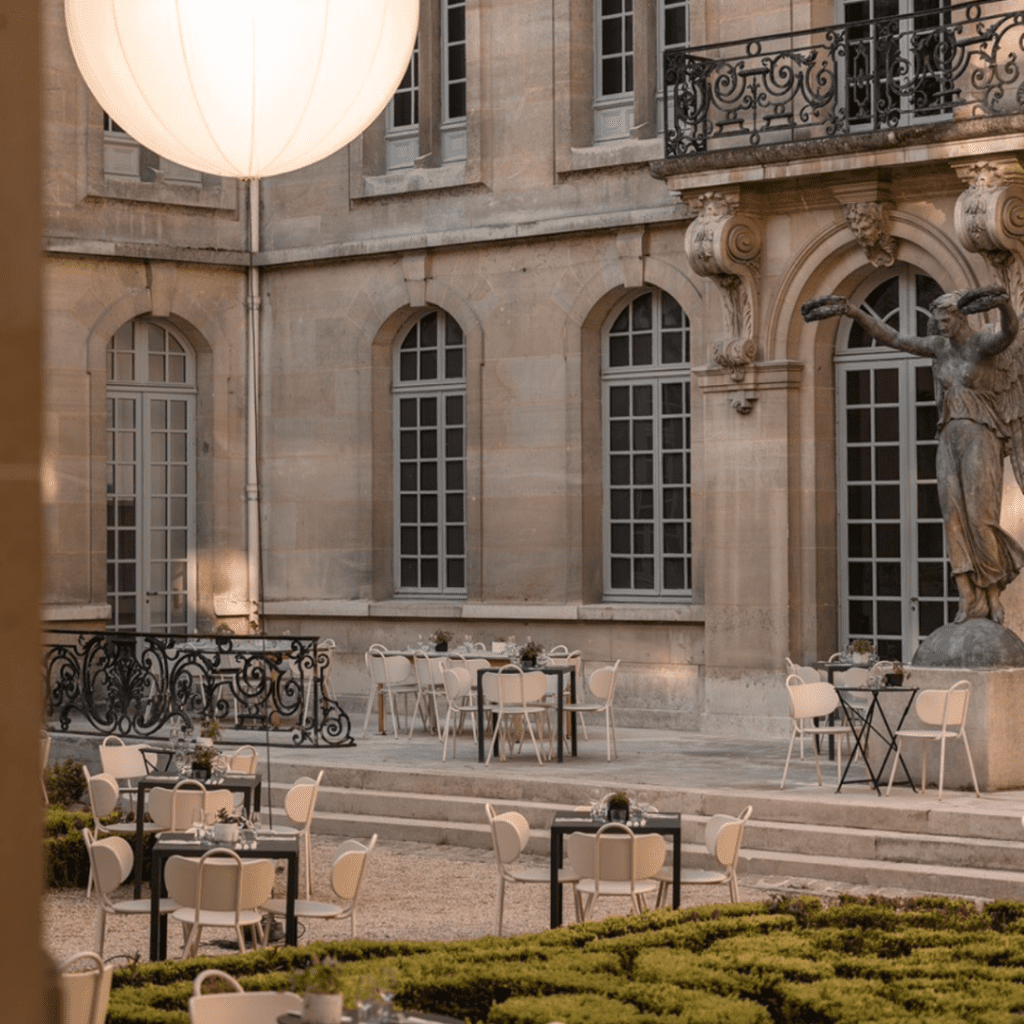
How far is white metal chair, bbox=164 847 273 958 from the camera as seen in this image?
7.32 m

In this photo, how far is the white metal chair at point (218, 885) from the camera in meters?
7.32

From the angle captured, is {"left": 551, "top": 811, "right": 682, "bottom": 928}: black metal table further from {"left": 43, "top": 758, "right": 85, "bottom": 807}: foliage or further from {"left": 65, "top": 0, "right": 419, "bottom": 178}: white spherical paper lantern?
{"left": 43, "top": 758, "right": 85, "bottom": 807}: foliage

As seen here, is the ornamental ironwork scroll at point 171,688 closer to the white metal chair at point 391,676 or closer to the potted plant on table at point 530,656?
the white metal chair at point 391,676

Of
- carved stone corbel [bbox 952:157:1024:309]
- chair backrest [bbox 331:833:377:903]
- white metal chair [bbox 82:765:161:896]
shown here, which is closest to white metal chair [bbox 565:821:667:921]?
chair backrest [bbox 331:833:377:903]

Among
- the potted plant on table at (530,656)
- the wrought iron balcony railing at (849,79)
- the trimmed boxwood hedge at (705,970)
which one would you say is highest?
the wrought iron balcony railing at (849,79)

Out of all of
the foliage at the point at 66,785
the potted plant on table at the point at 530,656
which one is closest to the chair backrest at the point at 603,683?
the potted plant on table at the point at 530,656

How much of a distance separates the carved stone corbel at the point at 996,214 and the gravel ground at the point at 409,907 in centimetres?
508

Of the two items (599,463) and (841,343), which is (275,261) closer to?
(599,463)

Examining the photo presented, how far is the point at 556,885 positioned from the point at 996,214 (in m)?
6.48

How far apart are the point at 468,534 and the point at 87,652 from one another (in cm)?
336

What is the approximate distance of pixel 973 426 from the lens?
36.4 feet

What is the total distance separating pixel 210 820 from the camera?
9.26m

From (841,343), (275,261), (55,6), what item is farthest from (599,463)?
(55,6)

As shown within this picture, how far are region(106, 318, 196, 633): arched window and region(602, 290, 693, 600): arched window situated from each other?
394 cm
